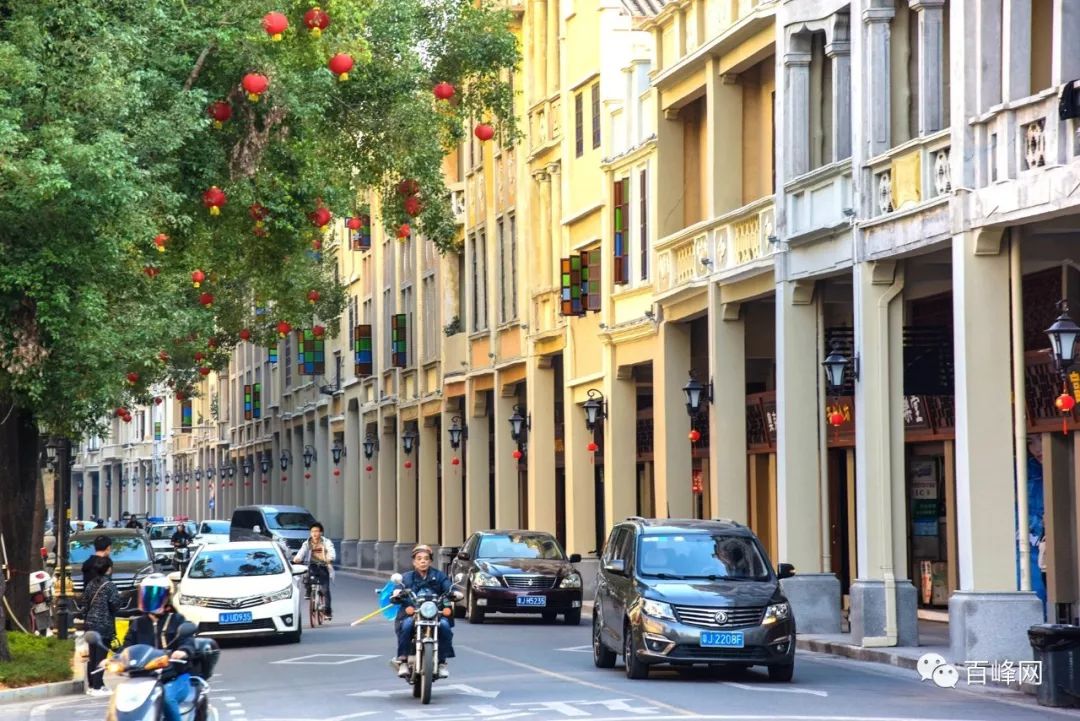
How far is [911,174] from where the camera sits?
26484mm

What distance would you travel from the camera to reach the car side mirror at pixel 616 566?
22766 mm

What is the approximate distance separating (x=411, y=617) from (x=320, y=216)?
310 inches

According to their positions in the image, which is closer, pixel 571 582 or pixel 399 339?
pixel 571 582

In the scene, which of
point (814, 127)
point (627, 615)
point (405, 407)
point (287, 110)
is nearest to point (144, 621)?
point (627, 615)

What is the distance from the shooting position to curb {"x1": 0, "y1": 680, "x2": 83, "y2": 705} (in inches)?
874

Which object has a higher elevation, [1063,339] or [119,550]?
[1063,339]

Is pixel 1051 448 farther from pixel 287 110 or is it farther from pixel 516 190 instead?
pixel 516 190

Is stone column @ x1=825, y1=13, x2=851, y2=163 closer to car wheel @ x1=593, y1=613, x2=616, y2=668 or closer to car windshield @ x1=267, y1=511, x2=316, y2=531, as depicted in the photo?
car wheel @ x1=593, y1=613, x2=616, y2=668

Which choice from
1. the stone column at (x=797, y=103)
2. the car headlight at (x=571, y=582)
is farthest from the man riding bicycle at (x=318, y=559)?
the stone column at (x=797, y=103)

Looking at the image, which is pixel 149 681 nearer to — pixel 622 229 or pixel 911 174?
pixel 911 174

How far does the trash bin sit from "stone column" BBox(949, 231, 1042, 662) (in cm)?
432

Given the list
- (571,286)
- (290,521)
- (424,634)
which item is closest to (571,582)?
(571,286)

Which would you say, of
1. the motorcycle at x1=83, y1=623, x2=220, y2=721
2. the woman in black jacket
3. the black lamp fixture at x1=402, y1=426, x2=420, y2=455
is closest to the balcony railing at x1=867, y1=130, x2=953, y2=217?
the woman in black jacket

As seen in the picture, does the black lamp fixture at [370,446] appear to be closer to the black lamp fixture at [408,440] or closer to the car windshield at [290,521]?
the black lamp fixture at [408,440]
